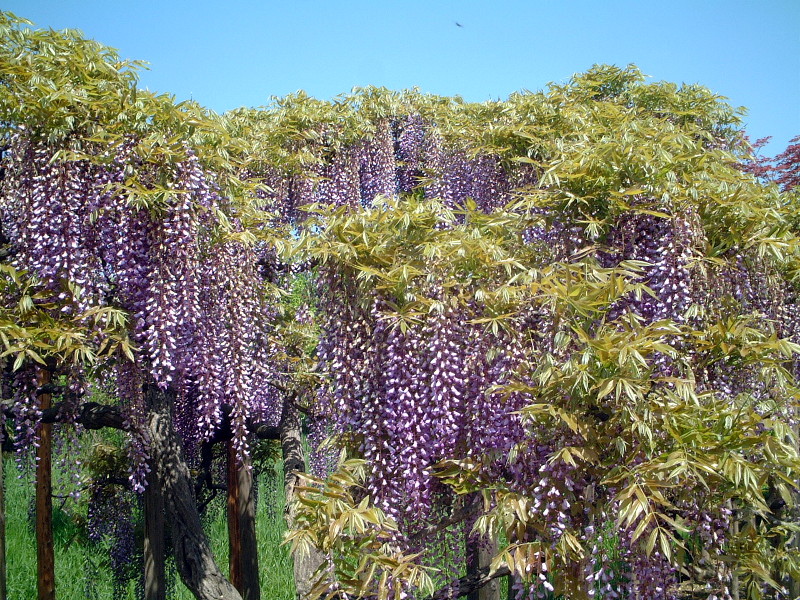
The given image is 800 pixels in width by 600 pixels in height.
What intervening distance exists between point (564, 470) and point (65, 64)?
371cm

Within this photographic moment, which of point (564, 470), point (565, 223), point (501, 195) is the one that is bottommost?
point (564, 470)

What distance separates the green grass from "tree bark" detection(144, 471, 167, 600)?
166cm

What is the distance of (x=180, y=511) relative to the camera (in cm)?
536

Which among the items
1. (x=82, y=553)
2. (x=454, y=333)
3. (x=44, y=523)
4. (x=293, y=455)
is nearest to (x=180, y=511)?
(x=293, y=455)

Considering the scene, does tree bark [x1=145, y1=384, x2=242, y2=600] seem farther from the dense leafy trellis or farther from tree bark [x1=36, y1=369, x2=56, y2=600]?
tree bark [x1=36, y1=369, x2=56, y2=600]

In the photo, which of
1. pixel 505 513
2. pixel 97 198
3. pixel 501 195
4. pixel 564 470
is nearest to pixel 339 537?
pixel 505 513

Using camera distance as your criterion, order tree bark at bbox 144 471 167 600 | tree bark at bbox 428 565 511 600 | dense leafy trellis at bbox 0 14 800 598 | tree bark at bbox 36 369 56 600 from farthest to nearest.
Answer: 1. tree bark at bbox 36 369 56 600
2. tree bark at bbox 144 471 167 600
3. tree bark at bbox 428 565 511 600
4. dense leafy trellis at bbox 0 14 800 598

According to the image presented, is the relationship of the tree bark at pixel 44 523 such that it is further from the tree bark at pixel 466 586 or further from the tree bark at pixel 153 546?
the tree bark at pixel 466 586

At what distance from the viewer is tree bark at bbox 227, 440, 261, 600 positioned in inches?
279

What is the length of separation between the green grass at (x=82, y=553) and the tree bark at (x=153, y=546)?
1.66 m

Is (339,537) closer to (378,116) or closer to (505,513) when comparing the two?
(505,513)

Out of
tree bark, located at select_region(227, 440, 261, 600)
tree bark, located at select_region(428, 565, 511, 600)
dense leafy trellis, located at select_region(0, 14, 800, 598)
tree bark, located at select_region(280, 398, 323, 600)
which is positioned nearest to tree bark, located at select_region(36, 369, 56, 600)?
tree bark, located at select_region(227, 440, 261, 600)

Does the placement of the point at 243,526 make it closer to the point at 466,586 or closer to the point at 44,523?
the point at 44,523

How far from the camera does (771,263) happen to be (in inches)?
169
